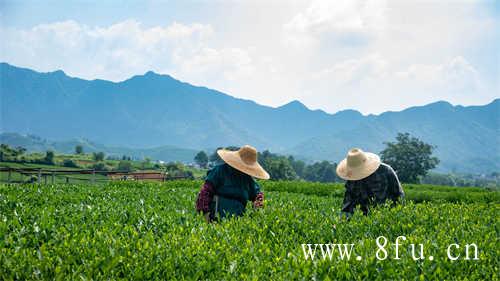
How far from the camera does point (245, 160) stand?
7.18 meters

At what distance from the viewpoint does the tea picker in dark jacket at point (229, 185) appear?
7016 millimetres

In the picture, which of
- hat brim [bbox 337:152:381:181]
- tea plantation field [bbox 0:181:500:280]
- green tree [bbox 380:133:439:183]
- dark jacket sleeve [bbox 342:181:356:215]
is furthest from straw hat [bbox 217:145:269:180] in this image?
green tree [bbox 380:133:439:183]

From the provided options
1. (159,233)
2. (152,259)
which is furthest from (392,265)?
(159,233)

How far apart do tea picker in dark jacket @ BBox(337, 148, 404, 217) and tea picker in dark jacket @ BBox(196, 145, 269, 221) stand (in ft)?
4.58

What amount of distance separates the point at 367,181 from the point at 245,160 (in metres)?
2.03

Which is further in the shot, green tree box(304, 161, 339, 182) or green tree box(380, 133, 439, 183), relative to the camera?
green tree box(304, 161, 339, 182)

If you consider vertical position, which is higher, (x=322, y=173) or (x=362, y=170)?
(x=362, y=170)

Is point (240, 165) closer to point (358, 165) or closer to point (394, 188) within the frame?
point (358, 165)

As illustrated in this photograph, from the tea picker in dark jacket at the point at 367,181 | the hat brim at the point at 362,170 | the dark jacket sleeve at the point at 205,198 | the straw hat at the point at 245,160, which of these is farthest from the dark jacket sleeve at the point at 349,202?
the dark jacket sleeve at the point at 205,198

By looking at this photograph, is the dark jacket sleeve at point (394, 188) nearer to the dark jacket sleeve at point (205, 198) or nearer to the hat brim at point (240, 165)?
the hat brim at point (240, 165)

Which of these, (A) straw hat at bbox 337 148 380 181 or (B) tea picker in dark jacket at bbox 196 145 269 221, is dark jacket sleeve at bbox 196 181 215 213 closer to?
(B) tea picker in dark jacket at bbox 196 145 269 221

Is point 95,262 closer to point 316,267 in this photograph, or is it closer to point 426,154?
point 316,267

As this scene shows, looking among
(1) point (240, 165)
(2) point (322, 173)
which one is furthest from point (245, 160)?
(2) point (322, 173)

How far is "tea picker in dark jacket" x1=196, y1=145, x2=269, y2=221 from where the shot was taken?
7016mm
